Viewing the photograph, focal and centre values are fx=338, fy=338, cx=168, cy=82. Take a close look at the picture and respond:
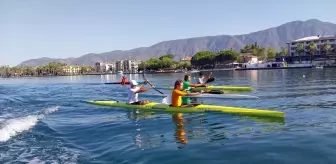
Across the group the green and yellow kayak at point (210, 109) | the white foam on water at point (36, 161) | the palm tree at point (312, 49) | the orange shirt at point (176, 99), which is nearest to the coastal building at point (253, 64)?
the palm tree at point (312, 49)

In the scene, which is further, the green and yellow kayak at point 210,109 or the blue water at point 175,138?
the green and yellow kayak at point 210,109

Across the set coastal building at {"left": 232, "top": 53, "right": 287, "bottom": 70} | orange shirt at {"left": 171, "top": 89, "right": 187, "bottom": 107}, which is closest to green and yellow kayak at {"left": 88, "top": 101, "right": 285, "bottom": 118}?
orange shirt at {"left": 171, "top": 89, "right": 187, "bottom": 107}

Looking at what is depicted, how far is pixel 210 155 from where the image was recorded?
11148mm

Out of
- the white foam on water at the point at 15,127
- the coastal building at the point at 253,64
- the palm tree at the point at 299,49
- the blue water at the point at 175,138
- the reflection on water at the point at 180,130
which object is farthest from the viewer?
the palm tree at the point at 299,49

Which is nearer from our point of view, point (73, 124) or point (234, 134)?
point (234, 134)

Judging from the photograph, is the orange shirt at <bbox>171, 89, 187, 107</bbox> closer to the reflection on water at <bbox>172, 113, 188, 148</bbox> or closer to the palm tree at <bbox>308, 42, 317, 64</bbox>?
the reflection on water at <bbox>172, 113, 188, 148</bbox>

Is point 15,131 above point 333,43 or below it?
below

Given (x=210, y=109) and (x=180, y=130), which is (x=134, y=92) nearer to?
(x=210, y=109)

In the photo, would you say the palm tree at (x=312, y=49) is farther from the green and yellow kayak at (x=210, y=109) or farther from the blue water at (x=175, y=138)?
the green and yellow kayak at (x=210, y=109)

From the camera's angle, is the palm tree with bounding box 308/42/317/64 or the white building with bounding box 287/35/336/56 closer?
the palm tree with bounding box 308/42/317/64

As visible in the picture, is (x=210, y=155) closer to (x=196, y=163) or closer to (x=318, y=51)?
(x=196, y=163)

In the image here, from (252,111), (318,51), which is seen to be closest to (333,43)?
(318,51)

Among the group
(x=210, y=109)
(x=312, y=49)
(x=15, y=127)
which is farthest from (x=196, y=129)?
(x=312, y=49)

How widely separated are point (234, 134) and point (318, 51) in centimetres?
18080
